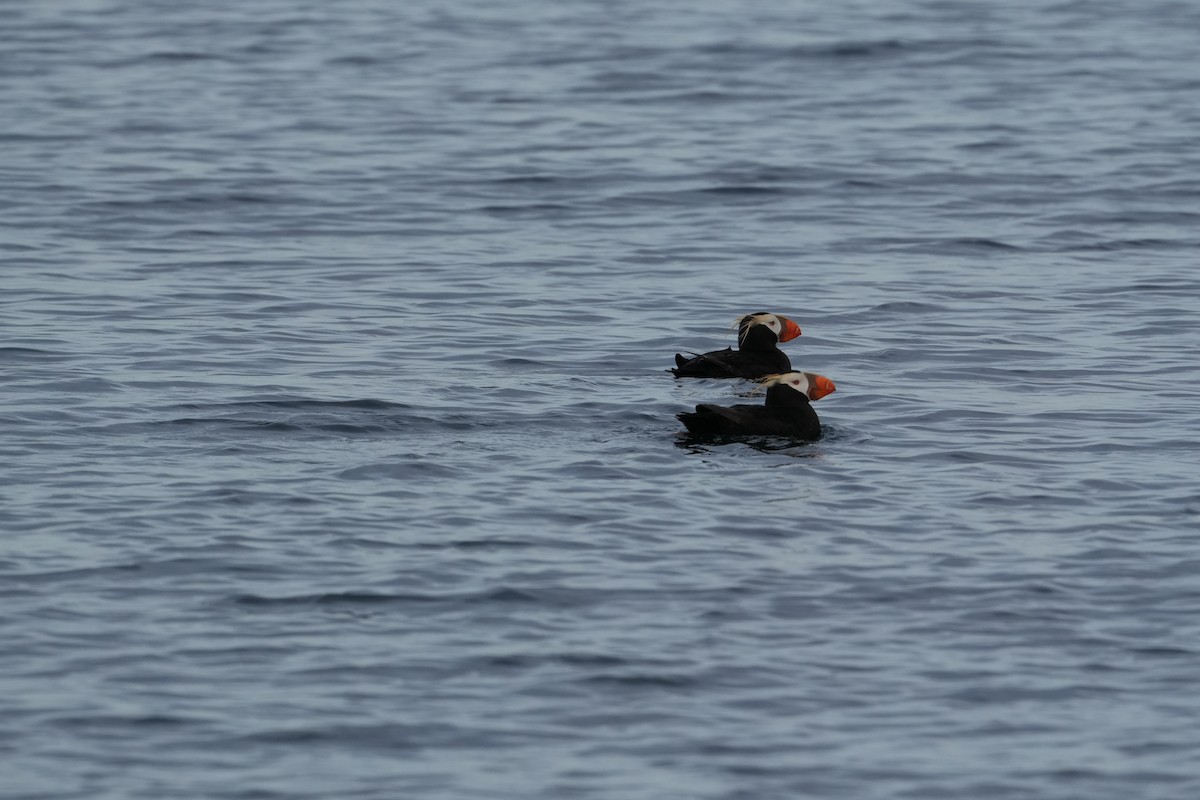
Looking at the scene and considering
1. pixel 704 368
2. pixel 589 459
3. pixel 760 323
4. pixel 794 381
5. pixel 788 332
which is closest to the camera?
pixel 589 459

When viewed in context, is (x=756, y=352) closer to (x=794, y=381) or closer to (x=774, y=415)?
(x=794, y=381)

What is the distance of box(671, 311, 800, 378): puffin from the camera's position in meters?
13.9

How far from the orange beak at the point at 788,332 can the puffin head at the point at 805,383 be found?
1.89m

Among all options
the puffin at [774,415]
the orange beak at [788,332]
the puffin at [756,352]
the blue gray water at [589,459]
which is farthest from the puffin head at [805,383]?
the orange beak at [788,332]

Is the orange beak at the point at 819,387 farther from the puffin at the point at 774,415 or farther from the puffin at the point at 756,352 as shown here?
the puffin at the point at 756,352

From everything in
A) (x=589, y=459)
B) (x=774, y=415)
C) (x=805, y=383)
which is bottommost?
(x=589, y=459)

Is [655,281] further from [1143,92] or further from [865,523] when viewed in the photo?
[1143,92]

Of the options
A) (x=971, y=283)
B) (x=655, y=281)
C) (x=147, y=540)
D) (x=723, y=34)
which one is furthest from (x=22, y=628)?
(x=723, y=34)

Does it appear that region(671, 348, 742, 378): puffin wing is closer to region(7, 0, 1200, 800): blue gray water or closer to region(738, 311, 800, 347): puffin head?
region(7, 0, 1200, 800): blue gray water

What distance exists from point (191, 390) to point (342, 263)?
552cm

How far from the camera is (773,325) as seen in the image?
46.3ft

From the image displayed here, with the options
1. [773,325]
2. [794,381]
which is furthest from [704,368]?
[794,381]

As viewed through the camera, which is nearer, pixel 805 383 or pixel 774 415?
pixel 774 415

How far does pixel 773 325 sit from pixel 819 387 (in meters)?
1.97
